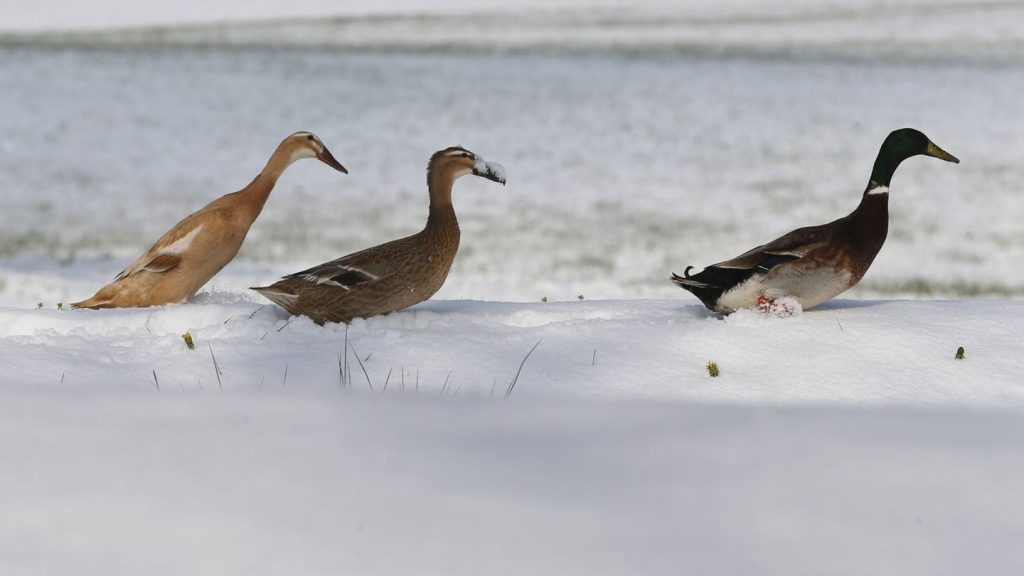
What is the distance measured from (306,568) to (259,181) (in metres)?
3.99

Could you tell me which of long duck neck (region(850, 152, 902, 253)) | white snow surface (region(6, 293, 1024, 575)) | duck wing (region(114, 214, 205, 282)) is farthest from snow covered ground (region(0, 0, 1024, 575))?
long duck neck (region(850, 152, 902, 253))

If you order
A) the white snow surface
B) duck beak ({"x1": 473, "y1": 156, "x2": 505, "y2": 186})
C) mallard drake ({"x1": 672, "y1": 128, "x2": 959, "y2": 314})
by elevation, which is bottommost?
the white snow surface

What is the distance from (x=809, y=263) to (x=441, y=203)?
5.87 ft

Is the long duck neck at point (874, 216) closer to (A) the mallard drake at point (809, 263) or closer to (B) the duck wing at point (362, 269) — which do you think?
(A) the mallard drake at point (809, 263)

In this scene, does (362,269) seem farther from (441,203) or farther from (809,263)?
(809,263)

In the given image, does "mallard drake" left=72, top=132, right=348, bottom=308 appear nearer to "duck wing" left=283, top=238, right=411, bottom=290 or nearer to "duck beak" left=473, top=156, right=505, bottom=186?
"duck wing" left=283, top=238, right=411, bottom=290

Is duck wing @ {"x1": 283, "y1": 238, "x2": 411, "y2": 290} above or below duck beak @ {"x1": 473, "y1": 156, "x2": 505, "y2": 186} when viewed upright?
below

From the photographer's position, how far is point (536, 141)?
17.9m

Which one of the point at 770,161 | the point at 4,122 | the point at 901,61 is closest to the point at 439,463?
the point at 770,161

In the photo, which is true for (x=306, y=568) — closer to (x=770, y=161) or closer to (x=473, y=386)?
(x=473, y=386)

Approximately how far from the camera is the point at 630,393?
16.6ft

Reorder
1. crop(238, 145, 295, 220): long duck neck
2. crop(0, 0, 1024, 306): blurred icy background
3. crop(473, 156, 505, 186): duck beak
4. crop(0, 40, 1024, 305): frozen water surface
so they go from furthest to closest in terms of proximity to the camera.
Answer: crop(0, 0, 1024, 306): blurred icy background < crop(0, 40, 1024, 305): frozen water surface < crop(238, 145, 295, 220): long duck neck < crop(473, 156, 505, 186): duck beak

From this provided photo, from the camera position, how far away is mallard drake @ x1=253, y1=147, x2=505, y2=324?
5836 mm

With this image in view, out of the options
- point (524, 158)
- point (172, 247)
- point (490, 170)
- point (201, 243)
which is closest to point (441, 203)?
point (490, 170)
